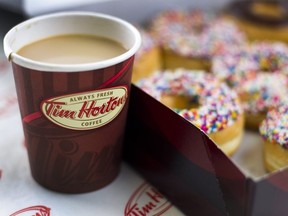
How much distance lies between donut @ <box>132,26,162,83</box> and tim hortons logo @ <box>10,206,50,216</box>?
Result: 1.66ft

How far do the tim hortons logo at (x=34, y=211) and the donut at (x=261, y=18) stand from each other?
1.03m

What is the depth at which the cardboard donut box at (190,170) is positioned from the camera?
2.44 ft

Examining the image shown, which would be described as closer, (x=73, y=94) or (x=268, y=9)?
(x=73, y=94)

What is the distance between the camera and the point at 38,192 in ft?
3.12

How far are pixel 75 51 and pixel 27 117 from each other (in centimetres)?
17

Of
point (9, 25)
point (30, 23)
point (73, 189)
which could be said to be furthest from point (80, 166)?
point (9, 25)

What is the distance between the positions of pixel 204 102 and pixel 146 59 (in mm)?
350

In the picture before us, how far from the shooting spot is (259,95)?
3.86 feet

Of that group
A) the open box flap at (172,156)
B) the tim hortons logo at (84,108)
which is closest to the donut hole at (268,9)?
the open box flap at (172,156)

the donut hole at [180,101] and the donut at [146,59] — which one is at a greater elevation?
the donut hole at [180,101]

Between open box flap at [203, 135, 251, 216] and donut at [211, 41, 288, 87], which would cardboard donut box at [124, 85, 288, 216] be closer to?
open box flap at [203, 135, 251, 216]

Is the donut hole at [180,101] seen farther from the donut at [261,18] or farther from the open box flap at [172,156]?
Result: the donut at [261,18]

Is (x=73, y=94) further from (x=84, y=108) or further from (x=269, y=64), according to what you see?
(x=269, y=64)

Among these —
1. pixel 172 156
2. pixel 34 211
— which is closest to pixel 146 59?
pixel 172 156
